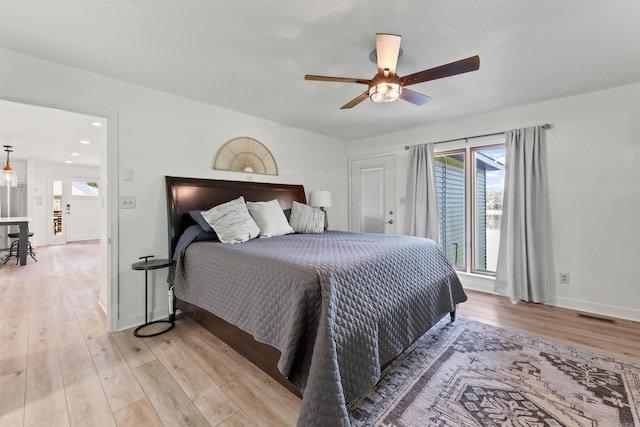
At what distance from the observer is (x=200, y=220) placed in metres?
2.79

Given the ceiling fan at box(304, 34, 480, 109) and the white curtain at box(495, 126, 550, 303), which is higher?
the ceiling fan at box(304, 34, 480, 109)

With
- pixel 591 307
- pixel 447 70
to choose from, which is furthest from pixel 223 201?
pixel 591 307

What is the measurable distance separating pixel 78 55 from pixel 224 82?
111 cm

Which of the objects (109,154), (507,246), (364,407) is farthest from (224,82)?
(507,246)

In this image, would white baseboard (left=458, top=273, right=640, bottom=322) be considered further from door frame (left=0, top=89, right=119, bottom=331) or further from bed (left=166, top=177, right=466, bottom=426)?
door frame (left=0, top=89, right=119, bottom=331)

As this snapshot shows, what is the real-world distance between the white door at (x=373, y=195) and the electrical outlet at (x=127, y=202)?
3491 millimetres

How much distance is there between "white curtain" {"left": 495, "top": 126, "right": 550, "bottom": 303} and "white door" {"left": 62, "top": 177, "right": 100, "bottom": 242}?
Answer: 386 inches

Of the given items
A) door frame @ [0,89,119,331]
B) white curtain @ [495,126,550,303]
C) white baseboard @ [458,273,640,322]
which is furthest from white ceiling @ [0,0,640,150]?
white baseboard @ [458,273,640,322]

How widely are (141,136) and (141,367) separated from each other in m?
2.09

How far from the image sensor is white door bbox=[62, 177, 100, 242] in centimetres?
782

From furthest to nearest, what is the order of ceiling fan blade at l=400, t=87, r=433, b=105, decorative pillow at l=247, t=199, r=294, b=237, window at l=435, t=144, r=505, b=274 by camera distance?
window at l=435, t=144, r=505, b=274 → decorative pillow at l=247, t=199, r=294, b=237 → ceiling fan blade at l=400, t=87, r=433, b=105

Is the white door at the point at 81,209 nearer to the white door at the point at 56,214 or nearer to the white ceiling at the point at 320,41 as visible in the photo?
the white door at the point at 56,214

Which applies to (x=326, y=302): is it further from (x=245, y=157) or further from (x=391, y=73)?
(x=245, y=157)

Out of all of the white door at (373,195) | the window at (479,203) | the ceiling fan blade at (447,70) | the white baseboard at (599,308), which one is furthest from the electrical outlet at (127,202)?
the white baseboard at (599,308)
